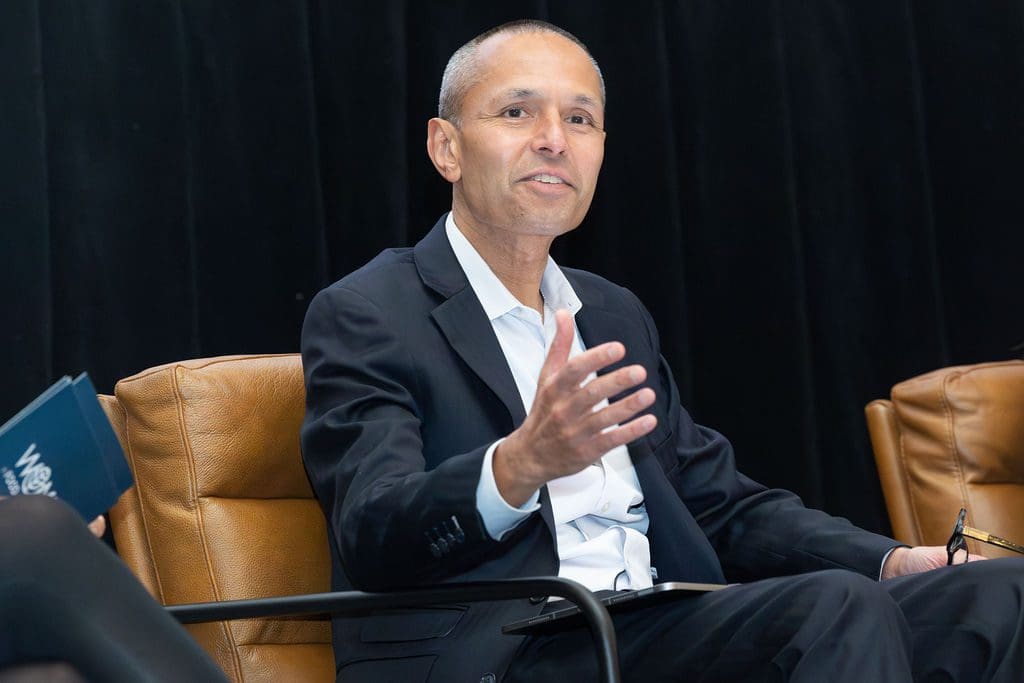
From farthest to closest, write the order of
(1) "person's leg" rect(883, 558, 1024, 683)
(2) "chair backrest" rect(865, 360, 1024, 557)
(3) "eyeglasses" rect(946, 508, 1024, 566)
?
1. (2) "chair backrest" rect(865, 360, 1024, 557)
2. (3) "eyeglasses" rect(946, 508, 1024, 566)
3. (1) "person's leg" rect(883, 558, 1024, 683)

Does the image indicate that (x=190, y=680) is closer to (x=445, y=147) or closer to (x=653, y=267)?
(x=445, y=147)

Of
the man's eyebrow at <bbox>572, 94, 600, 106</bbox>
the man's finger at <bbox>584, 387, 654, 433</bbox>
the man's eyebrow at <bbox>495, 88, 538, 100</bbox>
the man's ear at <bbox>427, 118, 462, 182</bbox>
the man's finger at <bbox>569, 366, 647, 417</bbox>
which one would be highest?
the man's eyebrow at <bbox>495, 88, 538, 100</bbox>

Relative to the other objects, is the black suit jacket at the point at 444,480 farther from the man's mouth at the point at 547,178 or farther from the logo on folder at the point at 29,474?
the logo on folder at the point at 29,474

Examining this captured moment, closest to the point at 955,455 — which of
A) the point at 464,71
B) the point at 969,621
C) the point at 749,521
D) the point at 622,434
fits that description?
the point at 749,521

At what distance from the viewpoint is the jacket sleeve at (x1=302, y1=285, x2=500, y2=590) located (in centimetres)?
149

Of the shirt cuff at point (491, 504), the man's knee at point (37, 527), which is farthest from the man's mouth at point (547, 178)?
the man's knee at point (37, 527)

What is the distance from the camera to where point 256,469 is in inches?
76.1

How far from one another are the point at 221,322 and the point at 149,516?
649 millimetres

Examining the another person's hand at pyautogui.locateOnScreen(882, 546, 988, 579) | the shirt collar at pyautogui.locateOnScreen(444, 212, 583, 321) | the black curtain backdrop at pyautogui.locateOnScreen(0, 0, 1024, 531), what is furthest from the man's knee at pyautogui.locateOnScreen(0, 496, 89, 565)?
the black curtain backdrop at pyautogui.locateOnScreen(0, 0, 1024, 531)

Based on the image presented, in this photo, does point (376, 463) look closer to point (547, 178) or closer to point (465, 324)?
point (465, 324)

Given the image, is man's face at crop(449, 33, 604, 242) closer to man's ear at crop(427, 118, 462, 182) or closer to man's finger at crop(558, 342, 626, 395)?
man's ear at crop(427, 118, 462, 182)

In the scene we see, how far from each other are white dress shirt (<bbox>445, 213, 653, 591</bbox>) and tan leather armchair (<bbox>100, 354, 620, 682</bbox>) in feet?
1.08

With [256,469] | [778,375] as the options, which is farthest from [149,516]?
[778,375]

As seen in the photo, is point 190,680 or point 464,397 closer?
point 190,680
